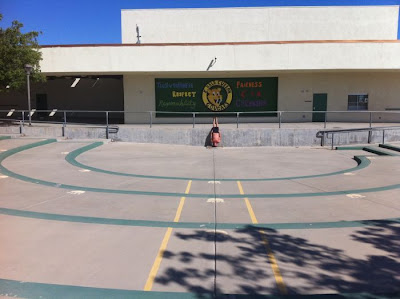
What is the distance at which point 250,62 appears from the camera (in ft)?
70.7

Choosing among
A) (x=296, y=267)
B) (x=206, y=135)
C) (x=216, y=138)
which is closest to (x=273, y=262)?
(x=296, y=267)

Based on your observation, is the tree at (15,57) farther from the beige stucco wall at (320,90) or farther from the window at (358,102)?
the window at (358,102)

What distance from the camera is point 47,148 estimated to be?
48.5ft

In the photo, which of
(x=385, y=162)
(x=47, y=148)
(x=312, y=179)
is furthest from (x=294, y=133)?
(x=47, y=148)

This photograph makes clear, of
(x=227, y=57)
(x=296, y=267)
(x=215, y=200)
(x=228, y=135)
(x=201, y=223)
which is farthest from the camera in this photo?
(x=227, y=57)

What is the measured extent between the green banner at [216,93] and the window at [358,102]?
197 inches

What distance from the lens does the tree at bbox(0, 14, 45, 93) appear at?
1878cm

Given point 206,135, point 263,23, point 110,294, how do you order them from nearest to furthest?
point 110,294 < point 206,135 < point 263,23

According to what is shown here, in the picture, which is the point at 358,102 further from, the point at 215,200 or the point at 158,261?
the point at 158,261

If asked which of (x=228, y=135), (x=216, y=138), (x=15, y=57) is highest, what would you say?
(x=15, y=57)

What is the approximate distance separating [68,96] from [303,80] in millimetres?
19303

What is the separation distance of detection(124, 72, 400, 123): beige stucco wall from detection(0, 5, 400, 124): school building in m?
0.07

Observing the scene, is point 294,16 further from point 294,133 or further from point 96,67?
point 96,67

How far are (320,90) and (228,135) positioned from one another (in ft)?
30.2
